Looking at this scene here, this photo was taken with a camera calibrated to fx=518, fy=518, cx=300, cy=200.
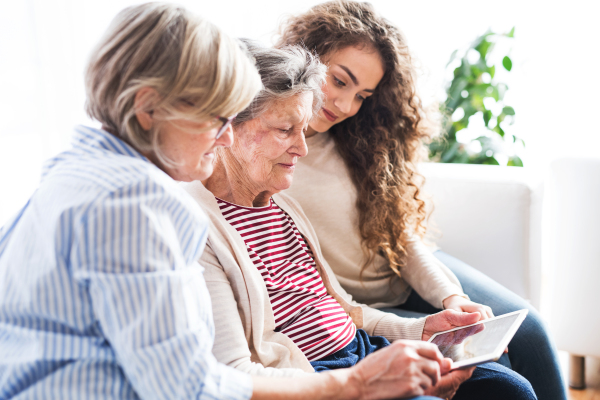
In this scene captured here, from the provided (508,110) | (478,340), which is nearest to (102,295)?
(478,340)

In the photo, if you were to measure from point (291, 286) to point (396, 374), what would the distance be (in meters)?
0.38

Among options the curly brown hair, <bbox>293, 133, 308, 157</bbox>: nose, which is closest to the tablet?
the curly brown hair

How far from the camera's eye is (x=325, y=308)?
3.81ft

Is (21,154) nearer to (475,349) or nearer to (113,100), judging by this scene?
(113,100)

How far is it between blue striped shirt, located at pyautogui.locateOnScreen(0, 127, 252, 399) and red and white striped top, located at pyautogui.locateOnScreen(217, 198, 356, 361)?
0.43 metres

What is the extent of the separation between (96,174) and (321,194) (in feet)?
2.92

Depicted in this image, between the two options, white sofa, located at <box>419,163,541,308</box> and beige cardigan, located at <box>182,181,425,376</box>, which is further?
white sofa, located at <box>419,163,541,308</box>

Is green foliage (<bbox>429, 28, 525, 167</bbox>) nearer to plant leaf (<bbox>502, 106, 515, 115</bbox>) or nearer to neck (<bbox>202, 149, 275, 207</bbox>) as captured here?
plant leaf (<bbox>502, 106, 515, 115</bbox>)

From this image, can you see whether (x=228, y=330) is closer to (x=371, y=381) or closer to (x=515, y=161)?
(x=371, y=381)

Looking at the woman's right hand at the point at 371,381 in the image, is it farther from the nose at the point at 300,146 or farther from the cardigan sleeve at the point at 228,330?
the nose at the point at 300,146

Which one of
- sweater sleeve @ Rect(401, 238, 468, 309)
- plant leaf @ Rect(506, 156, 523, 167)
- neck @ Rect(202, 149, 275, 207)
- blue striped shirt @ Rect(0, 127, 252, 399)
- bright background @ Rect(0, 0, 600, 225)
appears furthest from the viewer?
plant leaf @ Rect(506, 156, 523, 167)

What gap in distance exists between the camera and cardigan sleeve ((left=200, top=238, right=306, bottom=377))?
0.91 meters

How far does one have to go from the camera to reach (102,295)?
0.61m

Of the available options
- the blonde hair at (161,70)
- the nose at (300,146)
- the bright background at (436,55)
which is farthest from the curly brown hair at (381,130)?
the blonde hair at (161,70)
